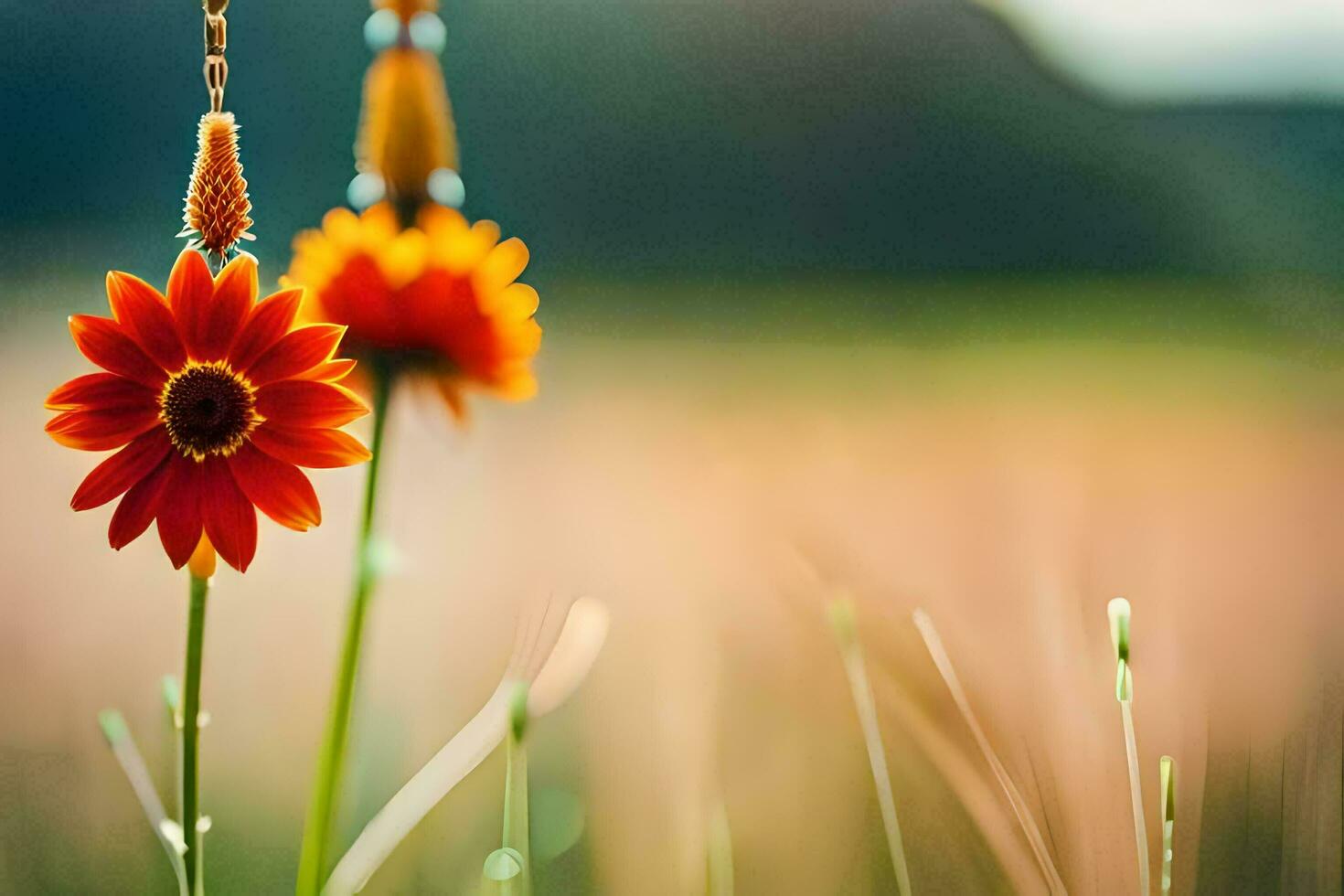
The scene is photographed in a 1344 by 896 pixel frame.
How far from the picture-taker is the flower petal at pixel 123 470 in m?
0.38

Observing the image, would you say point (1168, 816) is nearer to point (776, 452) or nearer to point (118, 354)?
point (776, 452)

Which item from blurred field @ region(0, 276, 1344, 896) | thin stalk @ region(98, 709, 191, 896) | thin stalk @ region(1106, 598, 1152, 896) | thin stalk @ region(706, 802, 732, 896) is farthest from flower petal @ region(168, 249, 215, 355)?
thin stalk @ region(1106, 598, 1152, 896)

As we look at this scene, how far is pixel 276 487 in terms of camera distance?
1.27ft

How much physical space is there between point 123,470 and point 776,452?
0.31 metres

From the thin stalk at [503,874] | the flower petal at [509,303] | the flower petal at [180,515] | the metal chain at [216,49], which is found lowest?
the thin stalk at [503,874]

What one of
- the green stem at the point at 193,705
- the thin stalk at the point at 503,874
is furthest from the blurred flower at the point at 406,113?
the thin stalk at the point at 503,874

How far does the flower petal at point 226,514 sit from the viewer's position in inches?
14.9

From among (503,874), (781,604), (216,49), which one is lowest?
(503,874)

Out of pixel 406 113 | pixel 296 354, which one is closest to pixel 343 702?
pixel 296 354

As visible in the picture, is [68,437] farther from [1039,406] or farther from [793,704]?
[1039,406]

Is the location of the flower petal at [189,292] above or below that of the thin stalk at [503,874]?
above

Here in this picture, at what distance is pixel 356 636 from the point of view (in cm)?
45

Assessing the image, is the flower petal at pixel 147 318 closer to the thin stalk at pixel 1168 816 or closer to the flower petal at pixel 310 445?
the flower petal at pixel 310 445

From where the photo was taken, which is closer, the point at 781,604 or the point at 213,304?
the point at 213,304
